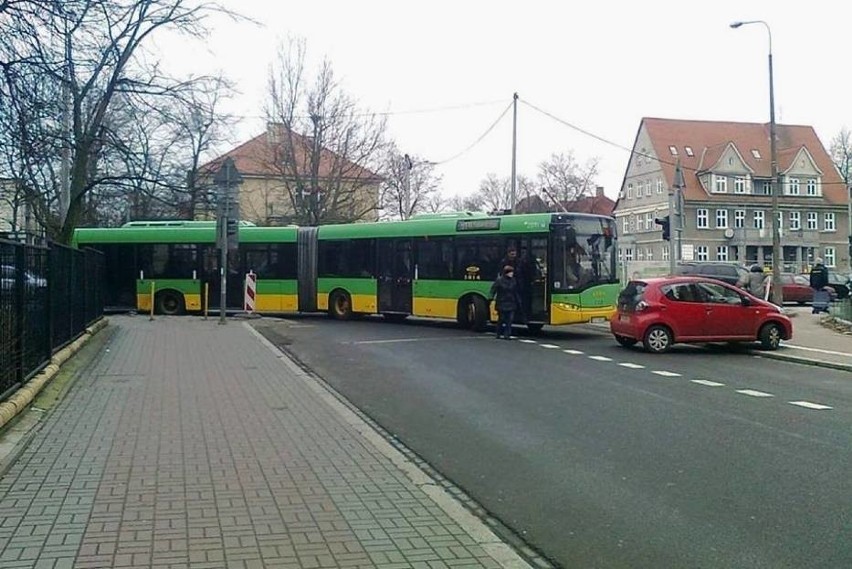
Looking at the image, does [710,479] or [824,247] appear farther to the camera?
[824,247]

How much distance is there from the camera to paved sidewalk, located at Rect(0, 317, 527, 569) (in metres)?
5.20

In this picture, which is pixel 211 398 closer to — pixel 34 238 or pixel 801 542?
pixel 34 238

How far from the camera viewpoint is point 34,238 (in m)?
12.4

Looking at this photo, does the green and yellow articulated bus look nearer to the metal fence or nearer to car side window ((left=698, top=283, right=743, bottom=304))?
car side window ((left=698, top=283, right=743, bottom=304))

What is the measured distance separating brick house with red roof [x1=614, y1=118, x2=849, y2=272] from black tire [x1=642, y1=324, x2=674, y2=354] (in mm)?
59025

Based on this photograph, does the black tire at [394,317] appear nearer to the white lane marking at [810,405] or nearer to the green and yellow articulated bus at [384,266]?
the green and yellow articulated bus at [384,266]

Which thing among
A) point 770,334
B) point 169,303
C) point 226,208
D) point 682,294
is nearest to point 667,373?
point 682,294

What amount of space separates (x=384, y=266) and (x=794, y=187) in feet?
212

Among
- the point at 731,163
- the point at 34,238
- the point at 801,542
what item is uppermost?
the point at 731,163

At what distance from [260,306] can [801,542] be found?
24799 mm

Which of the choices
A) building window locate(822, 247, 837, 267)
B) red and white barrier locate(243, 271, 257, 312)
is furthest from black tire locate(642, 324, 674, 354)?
building window locate(822, 247, 837, 267)

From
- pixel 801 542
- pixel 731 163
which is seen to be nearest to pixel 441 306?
pixel 801 542

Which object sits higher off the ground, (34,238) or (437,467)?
(34,238)

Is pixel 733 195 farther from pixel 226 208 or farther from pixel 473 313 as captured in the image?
pixel 226 208
